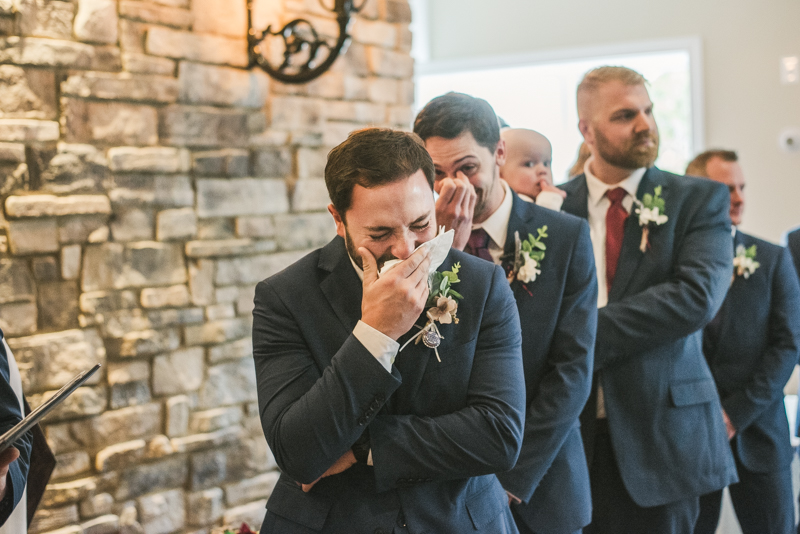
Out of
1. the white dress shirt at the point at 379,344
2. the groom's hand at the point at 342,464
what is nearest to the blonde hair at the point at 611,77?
the white dress shirt at the point at 379,344

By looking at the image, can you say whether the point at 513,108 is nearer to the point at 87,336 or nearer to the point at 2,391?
the point at 87,336

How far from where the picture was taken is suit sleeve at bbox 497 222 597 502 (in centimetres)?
173

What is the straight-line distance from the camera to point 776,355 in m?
2.70

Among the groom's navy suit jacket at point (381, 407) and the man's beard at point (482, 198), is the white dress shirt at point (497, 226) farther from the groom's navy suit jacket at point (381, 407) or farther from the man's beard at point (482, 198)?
the groom's navy suit jacket at point (381, 407)

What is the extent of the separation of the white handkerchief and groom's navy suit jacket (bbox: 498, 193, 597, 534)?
0.49 meters

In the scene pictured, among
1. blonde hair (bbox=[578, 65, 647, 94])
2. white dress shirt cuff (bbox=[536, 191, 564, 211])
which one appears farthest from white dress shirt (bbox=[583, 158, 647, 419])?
blonde hair (bbox=[578, 65, 647, 94])

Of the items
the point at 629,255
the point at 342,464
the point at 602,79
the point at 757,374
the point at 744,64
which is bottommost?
the point at 757,374

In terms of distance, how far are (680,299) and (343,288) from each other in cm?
108

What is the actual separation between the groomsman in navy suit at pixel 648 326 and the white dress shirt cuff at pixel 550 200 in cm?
14

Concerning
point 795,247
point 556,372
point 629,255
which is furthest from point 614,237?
point 795,247

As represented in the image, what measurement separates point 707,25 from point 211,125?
3975 millimetres

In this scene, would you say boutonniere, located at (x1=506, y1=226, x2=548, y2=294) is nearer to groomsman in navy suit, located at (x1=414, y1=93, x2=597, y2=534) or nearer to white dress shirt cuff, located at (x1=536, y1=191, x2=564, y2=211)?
groomsman in navy suit, located at (x1=414, y1=93, x2=597, y2=534)

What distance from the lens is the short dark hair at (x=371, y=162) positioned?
4.38 ft

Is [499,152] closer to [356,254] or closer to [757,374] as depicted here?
[356,254]
